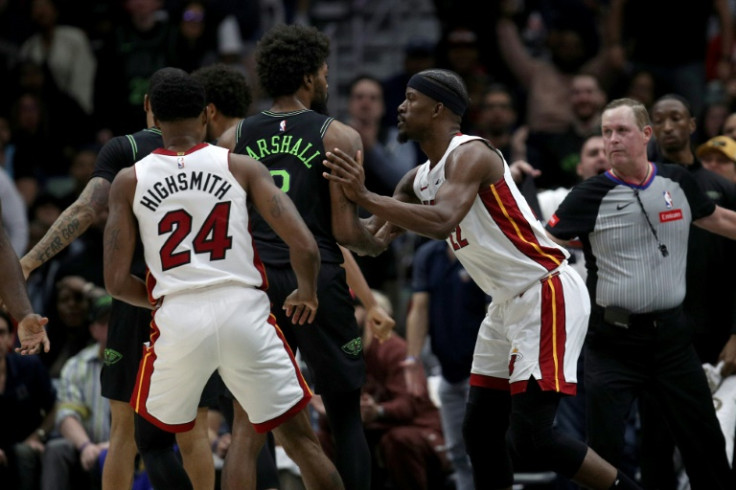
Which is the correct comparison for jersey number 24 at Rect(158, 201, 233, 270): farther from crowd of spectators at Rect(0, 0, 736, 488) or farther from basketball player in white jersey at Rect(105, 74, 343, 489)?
crowd of spectators at Rect(0, 0, 736, 488)

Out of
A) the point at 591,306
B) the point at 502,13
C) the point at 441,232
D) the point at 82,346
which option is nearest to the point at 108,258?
the point at 441,232

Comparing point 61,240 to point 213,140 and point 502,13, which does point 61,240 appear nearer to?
point 213,140

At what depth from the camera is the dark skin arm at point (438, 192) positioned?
625 centimetres

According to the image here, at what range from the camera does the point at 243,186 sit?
5.82 m

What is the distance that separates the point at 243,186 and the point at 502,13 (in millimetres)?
7793

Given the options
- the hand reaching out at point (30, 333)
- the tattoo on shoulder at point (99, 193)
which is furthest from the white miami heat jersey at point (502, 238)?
the hand reaching out at point (30, 333)

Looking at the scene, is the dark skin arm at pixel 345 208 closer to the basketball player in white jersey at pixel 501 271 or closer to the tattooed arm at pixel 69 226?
the basketball player in white jersey at pixel 501 271

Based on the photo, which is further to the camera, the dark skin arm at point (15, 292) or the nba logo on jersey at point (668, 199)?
the nba logo on jersey at point (668, 199)

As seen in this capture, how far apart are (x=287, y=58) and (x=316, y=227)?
92 cm

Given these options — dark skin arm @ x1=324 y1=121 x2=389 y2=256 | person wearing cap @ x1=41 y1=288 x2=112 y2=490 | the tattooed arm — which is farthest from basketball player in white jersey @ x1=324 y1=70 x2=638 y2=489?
person wearing cap @ x1=41 y1=288 x2=112 y2=490

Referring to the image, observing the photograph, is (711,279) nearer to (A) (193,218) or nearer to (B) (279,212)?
(B) (279,212)

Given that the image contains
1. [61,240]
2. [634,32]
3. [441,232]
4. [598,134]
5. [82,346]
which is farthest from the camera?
[634,32]

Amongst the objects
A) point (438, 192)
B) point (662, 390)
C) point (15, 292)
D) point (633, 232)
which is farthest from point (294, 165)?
point (662, 390)

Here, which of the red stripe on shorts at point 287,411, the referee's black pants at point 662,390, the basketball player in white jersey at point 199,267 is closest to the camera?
the basketball player in white jersey at point 199,267
